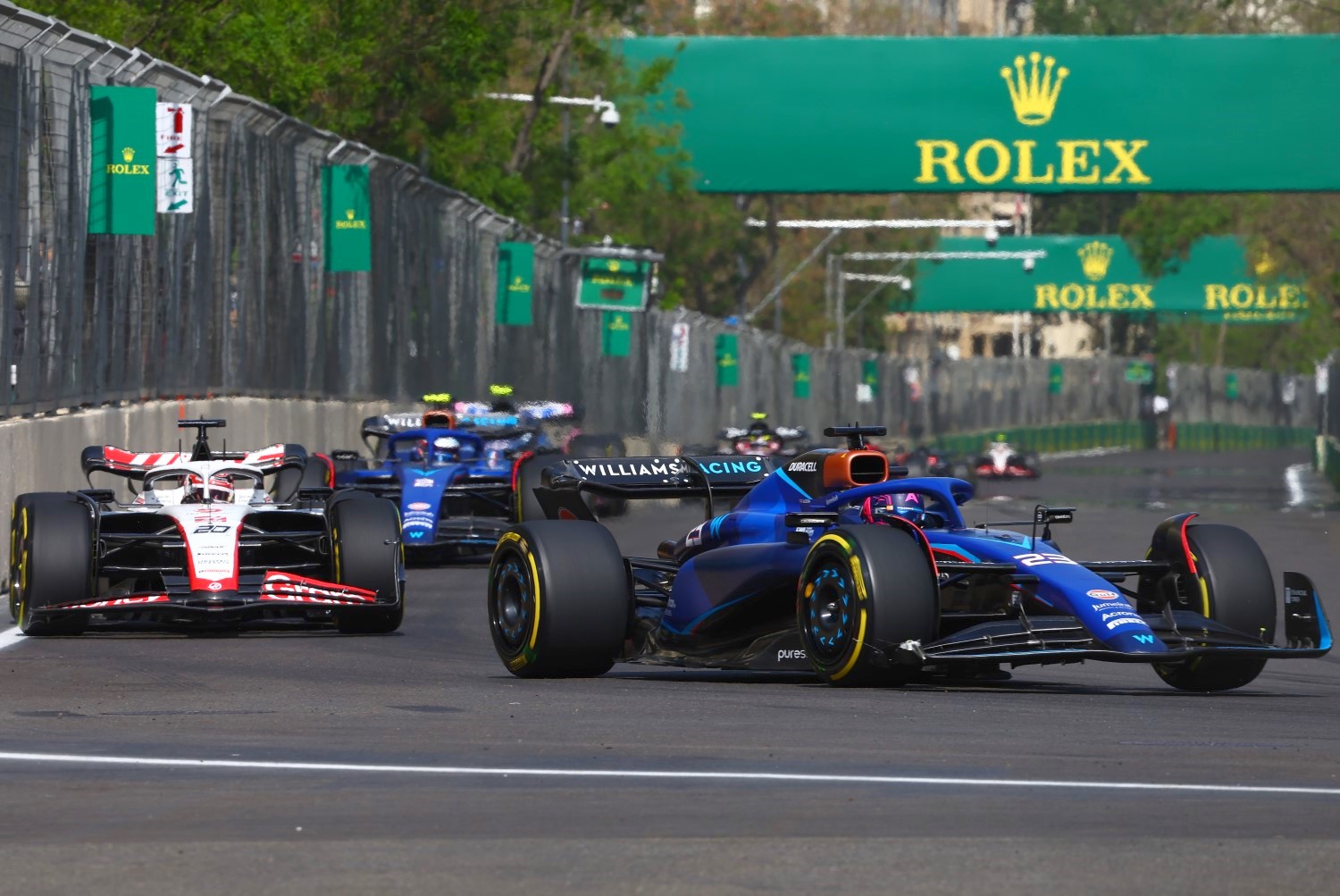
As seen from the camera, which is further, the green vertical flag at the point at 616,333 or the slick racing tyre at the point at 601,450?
the green vertical flag at the point at 616,333

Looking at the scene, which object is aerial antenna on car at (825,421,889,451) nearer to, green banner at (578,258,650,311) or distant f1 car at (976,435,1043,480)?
green banner at (578,258,650,311)

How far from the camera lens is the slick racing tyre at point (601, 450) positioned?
104 ft

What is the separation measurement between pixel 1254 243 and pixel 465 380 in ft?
142

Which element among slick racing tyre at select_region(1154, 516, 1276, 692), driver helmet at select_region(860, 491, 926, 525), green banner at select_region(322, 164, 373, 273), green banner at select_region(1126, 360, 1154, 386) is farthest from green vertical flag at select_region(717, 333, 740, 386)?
green banner at select_region(1126, 360, 1154, 386)

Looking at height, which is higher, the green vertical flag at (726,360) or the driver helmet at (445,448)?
the green vertical flag at (726,360)

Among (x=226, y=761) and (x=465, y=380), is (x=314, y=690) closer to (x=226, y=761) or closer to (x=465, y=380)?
(x=226, y=761)

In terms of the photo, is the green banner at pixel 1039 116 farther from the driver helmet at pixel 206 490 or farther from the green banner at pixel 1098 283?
the green banner at pixel 1098 283

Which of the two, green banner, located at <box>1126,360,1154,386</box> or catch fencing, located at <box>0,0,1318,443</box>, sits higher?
catch fencing, located at <box>0,0,1318,443</box>

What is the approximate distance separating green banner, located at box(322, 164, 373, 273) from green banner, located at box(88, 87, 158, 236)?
8210mm

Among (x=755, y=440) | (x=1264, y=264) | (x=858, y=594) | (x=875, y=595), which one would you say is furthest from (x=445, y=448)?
(x=1264, y=264)

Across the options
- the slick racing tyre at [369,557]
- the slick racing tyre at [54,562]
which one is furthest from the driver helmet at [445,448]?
the slick racing tyre at [54,562]

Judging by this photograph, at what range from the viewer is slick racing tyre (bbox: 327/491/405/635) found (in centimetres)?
1405

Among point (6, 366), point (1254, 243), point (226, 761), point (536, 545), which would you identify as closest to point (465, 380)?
point (6, 366)

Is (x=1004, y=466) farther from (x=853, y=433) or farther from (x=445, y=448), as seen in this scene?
(x=853, y=433)
